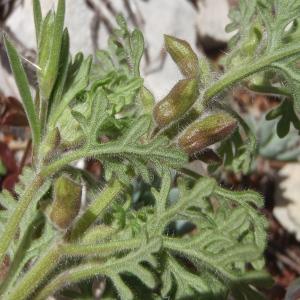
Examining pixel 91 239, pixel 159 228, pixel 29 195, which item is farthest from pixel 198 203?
pixel 29 195

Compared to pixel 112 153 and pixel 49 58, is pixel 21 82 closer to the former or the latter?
pixel 49 58

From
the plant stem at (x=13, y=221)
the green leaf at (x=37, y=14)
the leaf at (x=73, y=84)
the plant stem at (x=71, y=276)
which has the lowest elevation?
the plant stem at (x=71, y=276)

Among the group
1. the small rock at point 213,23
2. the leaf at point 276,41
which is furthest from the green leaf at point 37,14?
the small rock at point 213,23

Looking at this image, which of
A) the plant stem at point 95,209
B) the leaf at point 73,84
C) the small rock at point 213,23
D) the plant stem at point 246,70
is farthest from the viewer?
the small rock at point 213,23

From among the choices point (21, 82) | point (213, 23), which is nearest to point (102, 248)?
point (21, 82)

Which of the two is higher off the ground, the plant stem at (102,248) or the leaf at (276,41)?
the leaf at (276,41)

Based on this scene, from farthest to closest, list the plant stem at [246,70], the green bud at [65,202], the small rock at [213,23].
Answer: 1. the small rock at [213,23]
2. the plant stem at [246,70]
3. the green bud at [65,202]

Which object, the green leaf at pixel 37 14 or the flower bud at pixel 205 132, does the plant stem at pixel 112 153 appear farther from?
the green leaf at pixel 37 14
